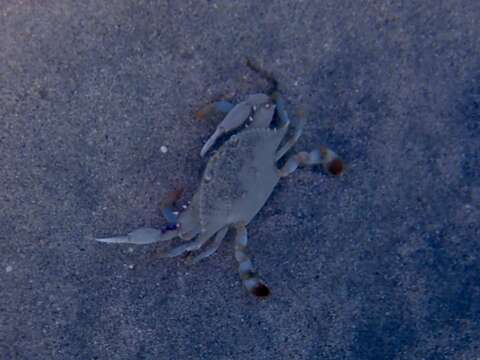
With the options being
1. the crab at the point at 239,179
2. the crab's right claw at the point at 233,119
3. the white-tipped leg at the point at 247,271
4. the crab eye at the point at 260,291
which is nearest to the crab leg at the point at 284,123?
the crab at the point at 239,179

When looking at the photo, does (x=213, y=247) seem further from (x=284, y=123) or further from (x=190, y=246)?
(x=284, y=123)

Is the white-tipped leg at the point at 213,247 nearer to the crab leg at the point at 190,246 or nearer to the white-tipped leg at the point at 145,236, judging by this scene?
the crab leg at the point at 190,246

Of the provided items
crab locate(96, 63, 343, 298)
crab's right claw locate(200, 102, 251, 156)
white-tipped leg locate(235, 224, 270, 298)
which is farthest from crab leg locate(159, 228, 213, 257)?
crab's right claw locate(200, 102, 251, 156)

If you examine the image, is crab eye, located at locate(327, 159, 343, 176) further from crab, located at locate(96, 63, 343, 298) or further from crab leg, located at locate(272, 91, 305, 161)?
crab leg, located at locate(272, 91, 305, 161)

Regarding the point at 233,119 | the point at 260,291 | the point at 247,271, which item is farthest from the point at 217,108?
the point at 260,291

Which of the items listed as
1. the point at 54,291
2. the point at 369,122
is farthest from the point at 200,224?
the point at 369,122

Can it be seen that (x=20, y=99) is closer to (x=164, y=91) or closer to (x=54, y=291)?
(x=164, y=91)
